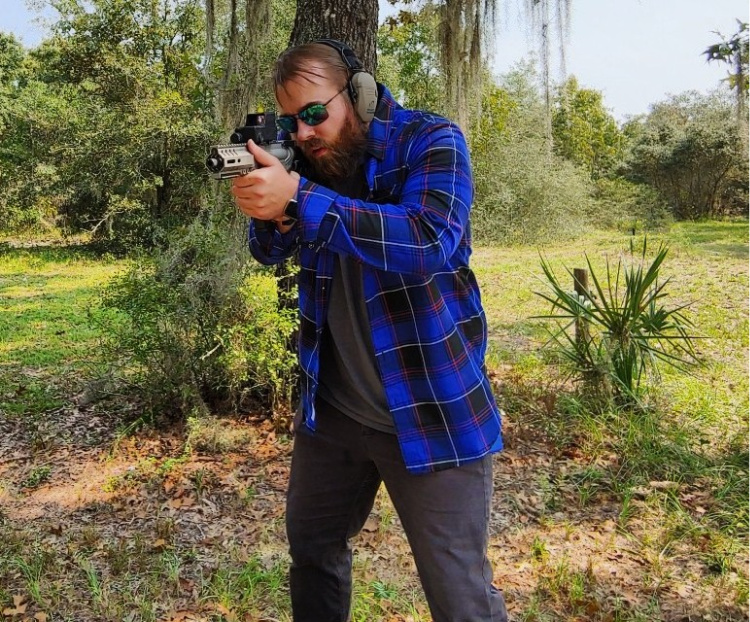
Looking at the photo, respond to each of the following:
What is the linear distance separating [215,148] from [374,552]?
2.10 metres

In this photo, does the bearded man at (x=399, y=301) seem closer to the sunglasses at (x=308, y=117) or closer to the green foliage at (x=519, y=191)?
the sunglasses at (x=308, y=117)

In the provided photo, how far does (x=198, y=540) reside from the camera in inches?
111

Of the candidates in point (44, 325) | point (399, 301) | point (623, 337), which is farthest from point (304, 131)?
point (44, 325)

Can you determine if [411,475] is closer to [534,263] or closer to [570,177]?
[534,263]

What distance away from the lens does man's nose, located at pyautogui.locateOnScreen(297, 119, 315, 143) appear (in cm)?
144

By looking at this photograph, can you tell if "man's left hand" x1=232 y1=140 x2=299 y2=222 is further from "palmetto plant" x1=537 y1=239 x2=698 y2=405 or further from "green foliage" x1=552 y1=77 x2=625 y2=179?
"green foliage" x1=552 y1=77 x2=625 y2=179

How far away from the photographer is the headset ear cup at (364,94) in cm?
144

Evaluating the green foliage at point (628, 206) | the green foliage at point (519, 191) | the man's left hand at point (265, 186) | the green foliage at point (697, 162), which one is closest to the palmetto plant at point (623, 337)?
the man's left hand at point (265, 186)

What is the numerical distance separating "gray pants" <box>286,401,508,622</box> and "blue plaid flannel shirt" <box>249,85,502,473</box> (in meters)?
0.08

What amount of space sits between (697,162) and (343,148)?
19.6 m

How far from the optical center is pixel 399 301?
4.57 feet

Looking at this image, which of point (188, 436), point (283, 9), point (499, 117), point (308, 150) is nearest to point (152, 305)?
point (188, 436)

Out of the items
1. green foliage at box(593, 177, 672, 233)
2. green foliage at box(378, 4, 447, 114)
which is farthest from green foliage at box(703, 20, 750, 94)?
green foliage at box(593, 177, 672, 233)

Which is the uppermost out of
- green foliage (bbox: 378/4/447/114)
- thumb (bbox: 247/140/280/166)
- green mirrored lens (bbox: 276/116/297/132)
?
green foliage (bbox: 378/4/447/114)
